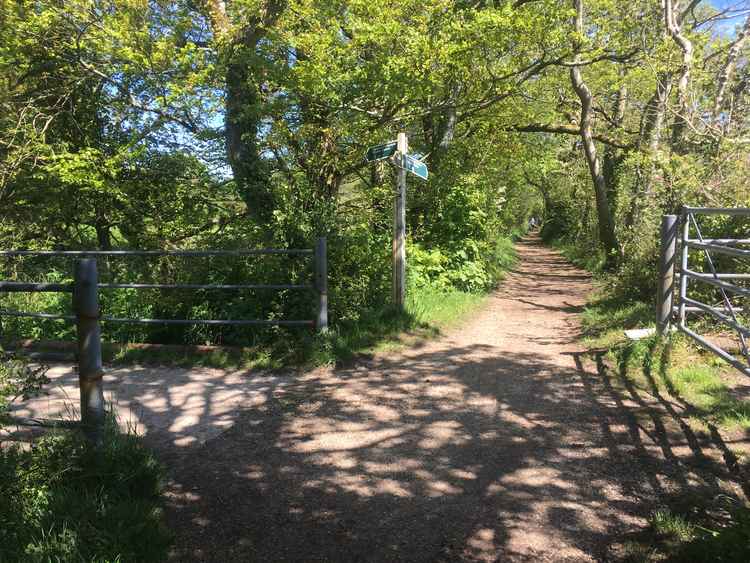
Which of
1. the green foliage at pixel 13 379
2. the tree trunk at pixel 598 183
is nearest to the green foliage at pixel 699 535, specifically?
the green foliage at pixel 13 379

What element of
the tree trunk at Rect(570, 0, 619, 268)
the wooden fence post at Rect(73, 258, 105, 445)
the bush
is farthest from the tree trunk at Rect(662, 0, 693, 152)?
the bush

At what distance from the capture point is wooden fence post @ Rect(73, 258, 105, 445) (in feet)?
10.8

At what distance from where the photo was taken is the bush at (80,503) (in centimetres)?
249

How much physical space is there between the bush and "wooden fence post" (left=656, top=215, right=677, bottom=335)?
5364 mm

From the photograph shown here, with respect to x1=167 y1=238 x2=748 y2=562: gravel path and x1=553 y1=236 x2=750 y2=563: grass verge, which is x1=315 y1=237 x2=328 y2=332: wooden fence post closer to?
x1=167 y1=238 x2=748 y2=562: gravel path

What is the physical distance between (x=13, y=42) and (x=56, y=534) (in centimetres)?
864

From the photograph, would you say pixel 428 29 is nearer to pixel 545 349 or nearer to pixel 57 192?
pixel 545 349

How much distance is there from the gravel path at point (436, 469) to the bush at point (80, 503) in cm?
24

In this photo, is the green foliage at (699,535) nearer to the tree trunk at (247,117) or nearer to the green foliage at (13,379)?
the green foliage at (13,379)

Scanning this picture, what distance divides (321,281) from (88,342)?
334cm

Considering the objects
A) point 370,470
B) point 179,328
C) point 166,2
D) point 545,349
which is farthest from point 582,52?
point 370,470

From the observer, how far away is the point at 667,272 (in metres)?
6.18

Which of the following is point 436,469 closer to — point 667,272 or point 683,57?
point 667,272

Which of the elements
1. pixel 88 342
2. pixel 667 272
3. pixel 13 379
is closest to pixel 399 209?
pixel 667 272
